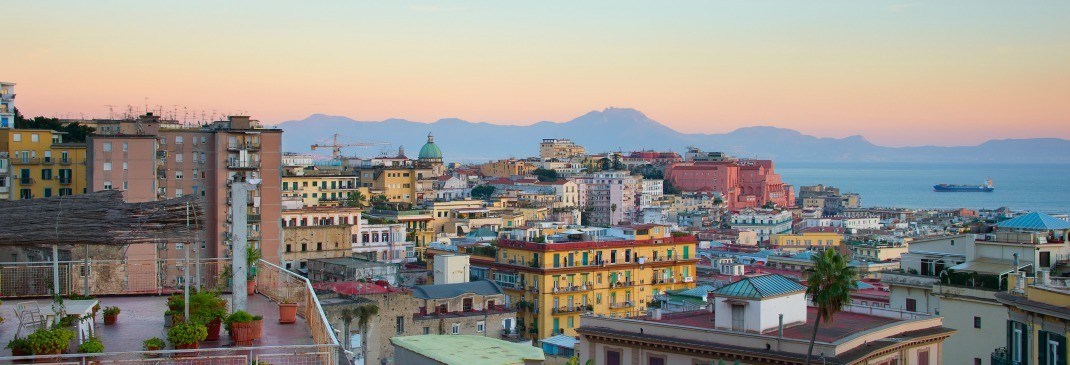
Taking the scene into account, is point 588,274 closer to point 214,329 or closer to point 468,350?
point 468,350

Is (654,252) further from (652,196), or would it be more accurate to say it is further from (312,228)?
(652,196)

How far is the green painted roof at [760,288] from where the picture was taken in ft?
74.3

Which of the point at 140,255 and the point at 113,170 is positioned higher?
the point at 113,170

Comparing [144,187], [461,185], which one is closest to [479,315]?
[144,187]

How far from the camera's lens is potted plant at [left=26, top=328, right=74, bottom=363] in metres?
10.1

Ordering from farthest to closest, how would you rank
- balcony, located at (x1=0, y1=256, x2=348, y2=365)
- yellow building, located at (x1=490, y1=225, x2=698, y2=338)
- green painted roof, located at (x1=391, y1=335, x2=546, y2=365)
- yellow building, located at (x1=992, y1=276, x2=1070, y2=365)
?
yellow building, located at (x1=490, y1=225, x2=698, y2=338)
green painted roof, located at (x1=391, y1=335, x2=546, y2=365)
yellow building, located at (x1=992, y1=276, x2=1070, y2=365)
balcony, located at (x1=0, y1=256, x2=348, y2=365)

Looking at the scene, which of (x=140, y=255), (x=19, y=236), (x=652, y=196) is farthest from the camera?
(x=652, y=196)

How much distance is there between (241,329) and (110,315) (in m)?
2.29

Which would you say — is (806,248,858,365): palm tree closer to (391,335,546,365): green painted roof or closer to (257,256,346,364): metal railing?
(391,335,546,365): green painted roof

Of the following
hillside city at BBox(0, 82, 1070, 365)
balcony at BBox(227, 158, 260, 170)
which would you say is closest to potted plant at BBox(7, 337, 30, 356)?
hillside city at BBox(0, 82, 1070, 365)

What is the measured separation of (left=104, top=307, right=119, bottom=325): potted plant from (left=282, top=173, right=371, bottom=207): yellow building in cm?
6520

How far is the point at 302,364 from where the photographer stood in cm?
1070

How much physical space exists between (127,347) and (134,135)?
42.8m

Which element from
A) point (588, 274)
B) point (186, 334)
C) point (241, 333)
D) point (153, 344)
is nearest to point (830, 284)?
point (241, 333)
